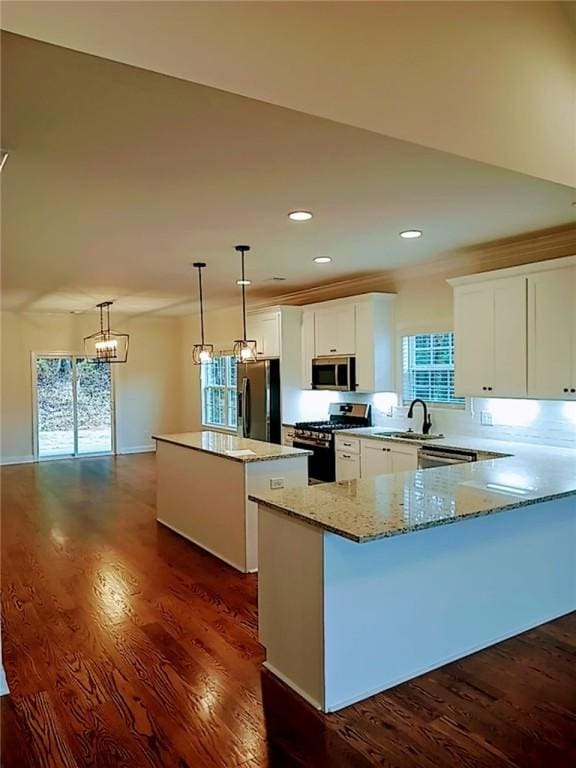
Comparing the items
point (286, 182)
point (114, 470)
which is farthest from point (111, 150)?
point (114, 470)

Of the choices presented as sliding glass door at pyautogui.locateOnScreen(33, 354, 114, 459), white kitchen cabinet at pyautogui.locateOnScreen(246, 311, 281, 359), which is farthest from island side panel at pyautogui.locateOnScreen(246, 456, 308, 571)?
sliding glass door at pyautogui.locateOnScreen(33, 354, 114, 459)

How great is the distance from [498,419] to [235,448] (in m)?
2.37

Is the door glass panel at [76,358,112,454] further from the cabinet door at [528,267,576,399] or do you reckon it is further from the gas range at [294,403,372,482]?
the cabinet door at [528,267,576,399]

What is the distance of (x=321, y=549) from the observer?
2.34 metres

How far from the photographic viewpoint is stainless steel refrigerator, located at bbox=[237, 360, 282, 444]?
696 centimetres

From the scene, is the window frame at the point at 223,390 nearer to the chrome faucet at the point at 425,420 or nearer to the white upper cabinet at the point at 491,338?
the chrome faucet at the point at 425,420

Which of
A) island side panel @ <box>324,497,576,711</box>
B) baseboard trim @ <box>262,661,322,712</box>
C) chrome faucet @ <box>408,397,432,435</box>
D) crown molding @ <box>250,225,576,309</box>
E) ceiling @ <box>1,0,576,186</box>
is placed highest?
ceiling @ <box>1,0,576,186</box>

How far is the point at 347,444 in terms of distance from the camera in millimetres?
5781

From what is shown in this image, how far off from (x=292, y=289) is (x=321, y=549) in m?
5.08

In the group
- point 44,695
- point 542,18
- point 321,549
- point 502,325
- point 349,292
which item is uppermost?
point 542,18

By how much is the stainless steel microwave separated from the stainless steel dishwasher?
1.49 meters

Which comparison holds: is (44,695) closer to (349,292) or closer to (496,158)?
(496,158)

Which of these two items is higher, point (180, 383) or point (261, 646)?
point (180, 383)

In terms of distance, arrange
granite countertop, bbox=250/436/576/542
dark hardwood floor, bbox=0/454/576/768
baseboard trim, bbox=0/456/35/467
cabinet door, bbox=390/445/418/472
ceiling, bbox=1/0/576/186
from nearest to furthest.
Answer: ceiling, bbox=1/0/576/186, dark hardwood floor, bbox=0/454/576/768, granite countertop, bbox=250/436/576/542, cabinet door, bbox=390/445/418/472, baseboard trim, bbox=0/456/35/467
